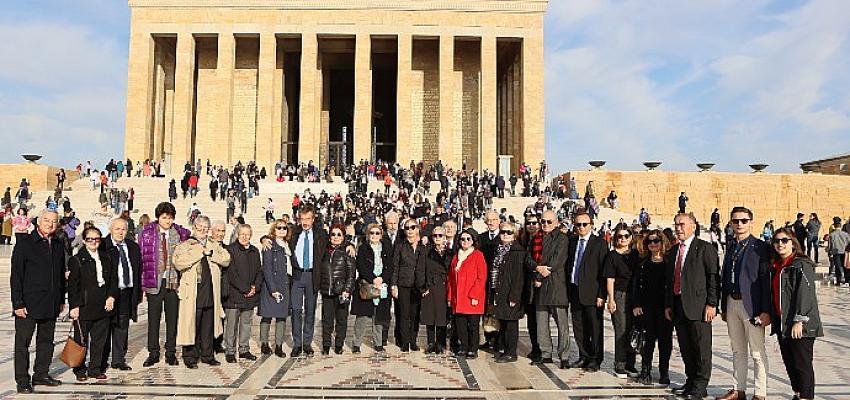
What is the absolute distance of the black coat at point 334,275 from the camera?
6.82 metres

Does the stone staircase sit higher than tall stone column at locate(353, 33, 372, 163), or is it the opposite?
tall stone column at locate(353, 33, 372, 163)

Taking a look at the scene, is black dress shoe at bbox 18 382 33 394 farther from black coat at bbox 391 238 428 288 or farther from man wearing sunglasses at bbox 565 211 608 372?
man wearing sunglasses at bbox 565 211 608 372

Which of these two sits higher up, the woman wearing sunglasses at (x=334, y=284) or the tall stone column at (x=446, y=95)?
the tall stone column at (x=446, y=95)

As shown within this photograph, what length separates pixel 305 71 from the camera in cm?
3212

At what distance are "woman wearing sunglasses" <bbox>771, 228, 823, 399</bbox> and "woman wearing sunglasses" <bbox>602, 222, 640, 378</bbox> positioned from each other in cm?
148

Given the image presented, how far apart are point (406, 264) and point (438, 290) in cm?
46

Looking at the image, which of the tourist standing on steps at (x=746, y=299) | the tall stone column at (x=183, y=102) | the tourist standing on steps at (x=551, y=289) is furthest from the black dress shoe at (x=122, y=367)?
the tall stone column at (x=183, y=102)

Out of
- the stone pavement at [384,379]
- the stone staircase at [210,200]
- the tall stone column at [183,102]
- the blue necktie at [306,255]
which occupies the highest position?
the tall stone column at [183,102]

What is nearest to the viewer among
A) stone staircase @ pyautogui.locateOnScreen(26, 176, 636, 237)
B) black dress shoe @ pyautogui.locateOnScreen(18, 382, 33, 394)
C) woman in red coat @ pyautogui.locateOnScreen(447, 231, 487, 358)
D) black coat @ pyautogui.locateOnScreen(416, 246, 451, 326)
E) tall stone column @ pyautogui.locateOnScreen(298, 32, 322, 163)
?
black dress shoe @ pyautogui.locateOnScreen(18, 382, 33, 394)

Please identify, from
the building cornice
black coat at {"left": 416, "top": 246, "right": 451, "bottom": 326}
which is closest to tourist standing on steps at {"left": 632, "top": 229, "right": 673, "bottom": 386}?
black coat at {"left": 416, "top": 246, "right": 451, "bottom": 326}

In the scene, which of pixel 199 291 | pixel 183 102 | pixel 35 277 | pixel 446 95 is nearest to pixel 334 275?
pixel 199 291

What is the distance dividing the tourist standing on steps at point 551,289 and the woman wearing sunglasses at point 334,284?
6.39ft

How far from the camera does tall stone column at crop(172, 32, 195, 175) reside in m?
32.2

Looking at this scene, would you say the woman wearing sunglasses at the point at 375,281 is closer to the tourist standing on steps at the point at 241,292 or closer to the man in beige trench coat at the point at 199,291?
the tourist standing on steps at the point at 241,292
